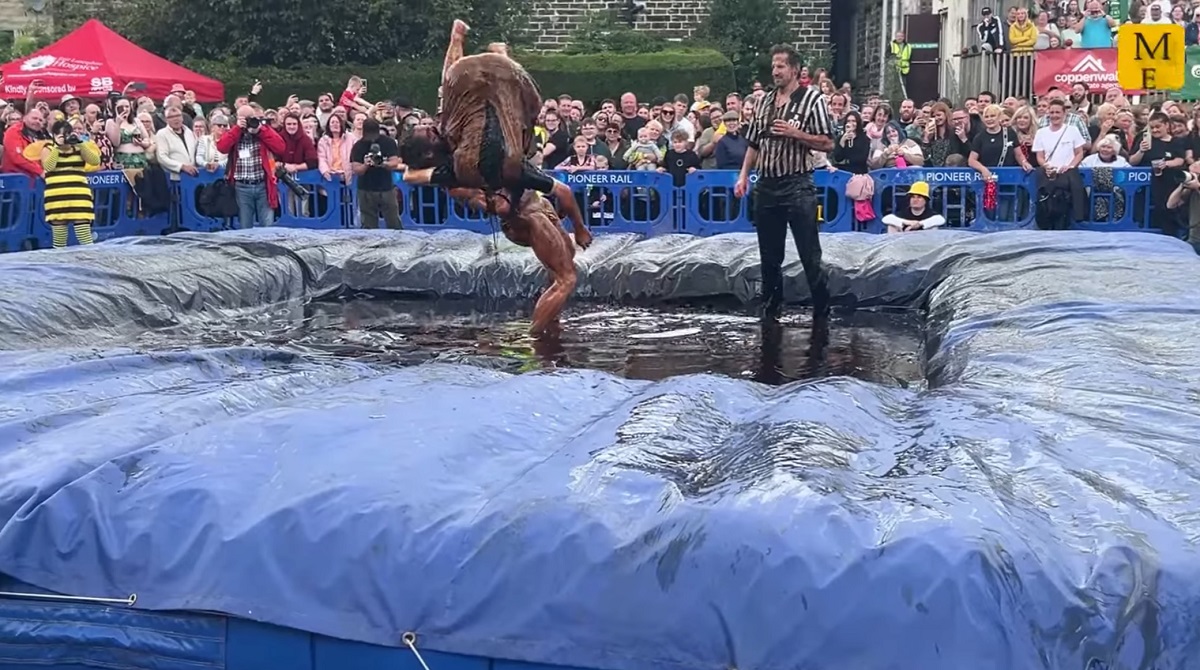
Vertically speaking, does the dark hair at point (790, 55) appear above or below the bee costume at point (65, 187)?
above

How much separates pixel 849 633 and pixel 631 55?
76.2ft

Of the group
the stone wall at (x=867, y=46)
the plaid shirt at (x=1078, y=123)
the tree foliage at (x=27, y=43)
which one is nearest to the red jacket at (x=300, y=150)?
the plaid shirt at (x=1078, y=123)

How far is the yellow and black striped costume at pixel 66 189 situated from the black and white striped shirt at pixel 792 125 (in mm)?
7439

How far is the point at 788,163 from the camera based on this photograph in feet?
25.2

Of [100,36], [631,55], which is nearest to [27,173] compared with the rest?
[100,36]

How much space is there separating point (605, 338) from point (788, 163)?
1.44m

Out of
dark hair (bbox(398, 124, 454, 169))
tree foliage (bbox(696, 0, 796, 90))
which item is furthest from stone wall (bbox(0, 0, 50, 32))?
dark hair (bbox(398, 124, 454, 169))

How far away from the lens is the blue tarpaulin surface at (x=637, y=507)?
2.95 meters

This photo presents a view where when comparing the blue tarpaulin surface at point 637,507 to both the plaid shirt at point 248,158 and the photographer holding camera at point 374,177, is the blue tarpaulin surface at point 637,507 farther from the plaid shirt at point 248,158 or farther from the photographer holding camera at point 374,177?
the plaid shirt at point 248,158

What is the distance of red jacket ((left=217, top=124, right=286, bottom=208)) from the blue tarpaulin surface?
325 inches

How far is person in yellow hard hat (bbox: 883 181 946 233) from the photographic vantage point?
12.0m

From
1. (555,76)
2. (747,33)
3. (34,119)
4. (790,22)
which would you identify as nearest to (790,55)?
(34,119)

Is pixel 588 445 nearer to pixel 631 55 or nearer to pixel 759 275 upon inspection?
pixel 759 275

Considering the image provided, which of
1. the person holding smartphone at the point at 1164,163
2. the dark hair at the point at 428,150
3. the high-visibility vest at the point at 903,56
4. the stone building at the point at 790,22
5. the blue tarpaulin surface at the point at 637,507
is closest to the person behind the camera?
the blue tarpaulin surface at the point at 637,507
